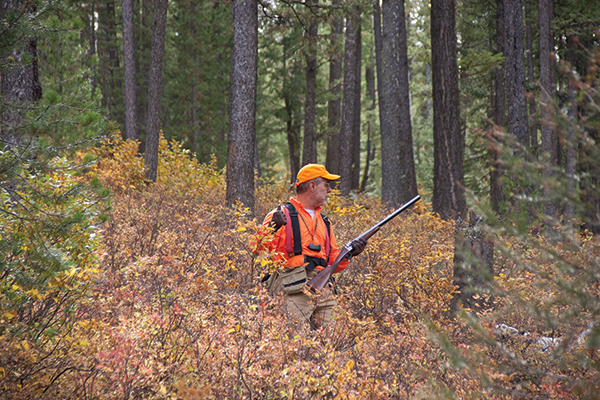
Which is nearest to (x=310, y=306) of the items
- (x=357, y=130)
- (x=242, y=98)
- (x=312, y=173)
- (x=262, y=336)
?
(x=262, y=336)

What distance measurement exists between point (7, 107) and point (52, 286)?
48.6 inches

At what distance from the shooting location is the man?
4.24 metres

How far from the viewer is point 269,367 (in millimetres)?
3295

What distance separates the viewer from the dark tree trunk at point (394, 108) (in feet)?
37.8

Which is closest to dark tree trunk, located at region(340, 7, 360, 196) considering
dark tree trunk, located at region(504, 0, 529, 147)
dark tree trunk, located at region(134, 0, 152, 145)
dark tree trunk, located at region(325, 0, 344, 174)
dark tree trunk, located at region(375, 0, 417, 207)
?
dark tree trunk, located at region(325, 0, 344, 174)

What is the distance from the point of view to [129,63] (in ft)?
44.1

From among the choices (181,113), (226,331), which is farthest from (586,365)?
(181,113)

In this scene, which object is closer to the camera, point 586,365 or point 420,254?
point 586,365

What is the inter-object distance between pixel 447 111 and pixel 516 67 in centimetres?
323

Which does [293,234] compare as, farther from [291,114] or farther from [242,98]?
[291,114]

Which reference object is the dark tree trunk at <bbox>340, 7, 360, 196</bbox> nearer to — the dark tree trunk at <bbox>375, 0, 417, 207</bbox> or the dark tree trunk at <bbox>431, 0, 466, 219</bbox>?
the dark tree trunk at <bbox>375, 0, 417, 207</bbox>

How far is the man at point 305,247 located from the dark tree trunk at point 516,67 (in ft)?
27.1

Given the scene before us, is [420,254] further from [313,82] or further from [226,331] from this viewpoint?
[313,82]

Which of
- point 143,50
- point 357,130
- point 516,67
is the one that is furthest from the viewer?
point 357,130
